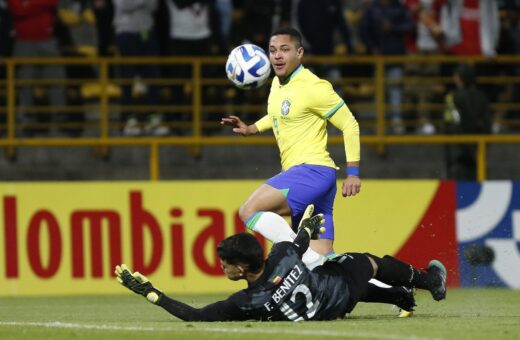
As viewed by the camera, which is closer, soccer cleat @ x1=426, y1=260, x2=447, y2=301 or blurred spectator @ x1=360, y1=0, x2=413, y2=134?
soccer cleat @ x1=426, y1=260, x2=447, y2=301

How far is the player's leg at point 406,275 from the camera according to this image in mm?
10828

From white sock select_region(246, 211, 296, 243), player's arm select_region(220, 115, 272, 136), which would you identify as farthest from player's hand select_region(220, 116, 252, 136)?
white sock select_region(246, 211, 296, 243)

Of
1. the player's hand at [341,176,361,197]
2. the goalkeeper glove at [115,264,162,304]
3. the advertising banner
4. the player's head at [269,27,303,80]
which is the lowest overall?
the advertising banner

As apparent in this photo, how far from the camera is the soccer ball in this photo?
1214 centimetres

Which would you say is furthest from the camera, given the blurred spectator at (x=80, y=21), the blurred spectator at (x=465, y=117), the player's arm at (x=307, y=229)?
the blurred spectator at (x=80, y=21)

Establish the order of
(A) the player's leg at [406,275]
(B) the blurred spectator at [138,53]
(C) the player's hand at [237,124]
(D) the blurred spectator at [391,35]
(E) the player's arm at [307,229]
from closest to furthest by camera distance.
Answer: (E) the player's arm at [307,229] → (A) the player's leg at [406,275] → (C) the player's hand at [237,124] → (B) the blurred spectator at [138,53] → (D) the blurred spectator at [391,35]

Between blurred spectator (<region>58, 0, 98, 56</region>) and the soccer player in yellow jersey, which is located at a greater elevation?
blurred spectator (<region>58, 0, 98, 56</region>)

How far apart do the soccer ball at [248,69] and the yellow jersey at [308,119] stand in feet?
1.60

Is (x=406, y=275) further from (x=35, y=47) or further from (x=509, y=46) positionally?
(x=509, y=46)

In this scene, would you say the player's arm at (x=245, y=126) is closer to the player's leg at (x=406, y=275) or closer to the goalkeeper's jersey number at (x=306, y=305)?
the player's leg at (x=406, y=275)

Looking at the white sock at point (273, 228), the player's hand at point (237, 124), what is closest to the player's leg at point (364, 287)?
the white sock at point (273, 228)

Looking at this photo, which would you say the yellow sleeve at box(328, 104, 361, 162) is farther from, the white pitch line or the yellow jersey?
the white pitch line

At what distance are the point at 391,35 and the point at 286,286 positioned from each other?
32.1 feet

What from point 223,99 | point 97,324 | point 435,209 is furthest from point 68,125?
point 97,324
